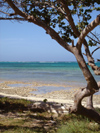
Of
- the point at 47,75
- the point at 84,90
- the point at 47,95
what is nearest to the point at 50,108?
the point at 84,90

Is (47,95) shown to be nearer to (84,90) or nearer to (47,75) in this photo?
(84,90)

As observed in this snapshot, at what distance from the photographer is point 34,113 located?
6953 millimetres

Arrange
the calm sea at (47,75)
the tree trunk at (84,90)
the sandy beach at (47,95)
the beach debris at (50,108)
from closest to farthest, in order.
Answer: the tree trunk at (84,90), the beach debris at (50,108), the sandy beach at (47,95), the calm sea at (47,75)

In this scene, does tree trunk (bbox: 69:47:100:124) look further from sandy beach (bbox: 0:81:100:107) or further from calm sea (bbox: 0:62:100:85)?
calm sea (bbox: 0:62:100:85)

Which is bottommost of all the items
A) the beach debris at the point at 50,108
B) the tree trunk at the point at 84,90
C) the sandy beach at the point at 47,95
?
the sandy beach at the point at 47,95

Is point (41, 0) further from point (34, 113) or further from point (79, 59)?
point (34, 113)

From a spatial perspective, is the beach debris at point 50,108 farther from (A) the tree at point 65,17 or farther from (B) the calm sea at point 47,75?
(B) the calm sea at point 47,75

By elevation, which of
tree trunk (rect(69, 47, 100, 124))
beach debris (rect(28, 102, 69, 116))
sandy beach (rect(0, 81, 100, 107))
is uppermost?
tree trunk (rect(69, 47, 100, 124))

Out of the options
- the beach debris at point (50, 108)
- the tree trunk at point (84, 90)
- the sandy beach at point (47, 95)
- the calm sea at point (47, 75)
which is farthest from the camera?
the calm sea at point (47, 75)

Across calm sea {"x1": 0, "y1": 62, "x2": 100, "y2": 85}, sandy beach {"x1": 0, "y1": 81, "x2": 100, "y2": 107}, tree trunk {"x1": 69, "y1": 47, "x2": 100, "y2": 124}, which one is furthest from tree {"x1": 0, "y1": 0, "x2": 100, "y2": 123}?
calm sea {"x1": 0, "y1": 62, "x2": 100, "y2": 85}

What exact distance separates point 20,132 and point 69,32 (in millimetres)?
4166

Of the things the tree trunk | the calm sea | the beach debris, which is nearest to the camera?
the tree trunk

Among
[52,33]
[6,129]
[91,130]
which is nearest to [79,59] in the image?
[52,33]

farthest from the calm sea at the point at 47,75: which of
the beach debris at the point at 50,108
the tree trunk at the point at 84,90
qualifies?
the tree trunk at the point at 84,90
